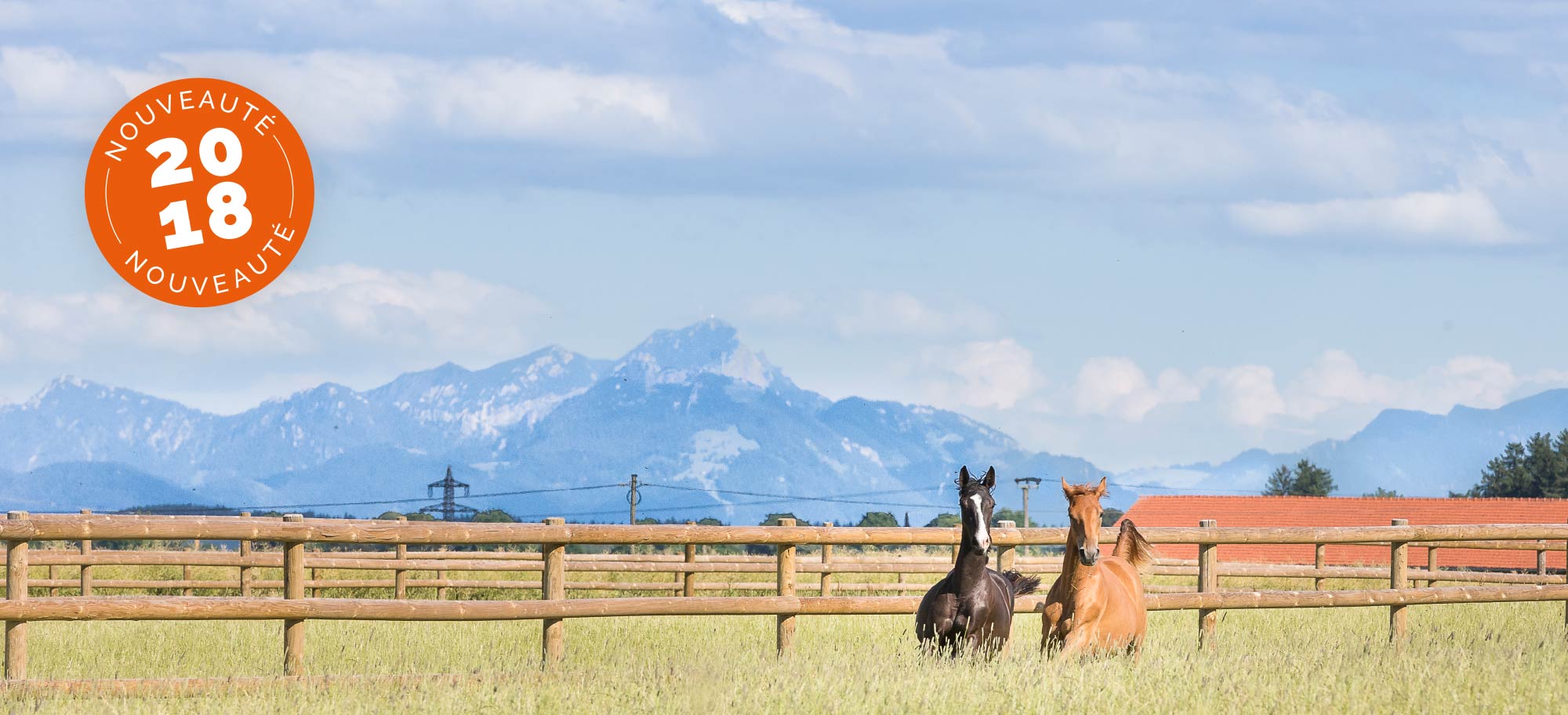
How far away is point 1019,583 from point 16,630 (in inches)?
290

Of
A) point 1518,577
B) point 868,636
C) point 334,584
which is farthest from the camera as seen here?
point 1518,577

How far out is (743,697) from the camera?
909 cm

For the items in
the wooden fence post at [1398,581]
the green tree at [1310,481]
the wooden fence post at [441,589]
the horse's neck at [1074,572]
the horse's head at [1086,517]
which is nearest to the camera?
the horse's head at [1086,517]

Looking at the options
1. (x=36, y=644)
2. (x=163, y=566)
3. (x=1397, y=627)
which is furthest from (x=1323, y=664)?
(x=163, y=566)

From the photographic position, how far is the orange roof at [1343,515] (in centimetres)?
5272

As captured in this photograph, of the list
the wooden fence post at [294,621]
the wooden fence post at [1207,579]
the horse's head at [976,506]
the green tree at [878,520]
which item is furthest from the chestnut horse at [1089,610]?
the wooden fence post at [294,621]

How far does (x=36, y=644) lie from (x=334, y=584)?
717cm

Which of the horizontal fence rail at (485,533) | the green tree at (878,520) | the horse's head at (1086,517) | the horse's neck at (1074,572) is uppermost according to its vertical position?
the horse's head at (1086,517)

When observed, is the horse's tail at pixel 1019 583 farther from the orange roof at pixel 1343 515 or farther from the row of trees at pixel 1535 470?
the row of trees at pixel 1535 470

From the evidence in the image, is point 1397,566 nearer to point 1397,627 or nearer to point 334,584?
point 1397,627

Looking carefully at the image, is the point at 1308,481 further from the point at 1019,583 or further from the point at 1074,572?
the point at 1074,572

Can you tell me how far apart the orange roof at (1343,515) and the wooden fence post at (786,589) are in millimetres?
37269

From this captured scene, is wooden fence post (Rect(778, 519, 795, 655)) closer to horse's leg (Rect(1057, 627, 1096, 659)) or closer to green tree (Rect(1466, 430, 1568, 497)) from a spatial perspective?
horse's leg (Rect(1057, 627, 1096, 659))

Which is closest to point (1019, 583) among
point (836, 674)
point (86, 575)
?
point (836, 674)
